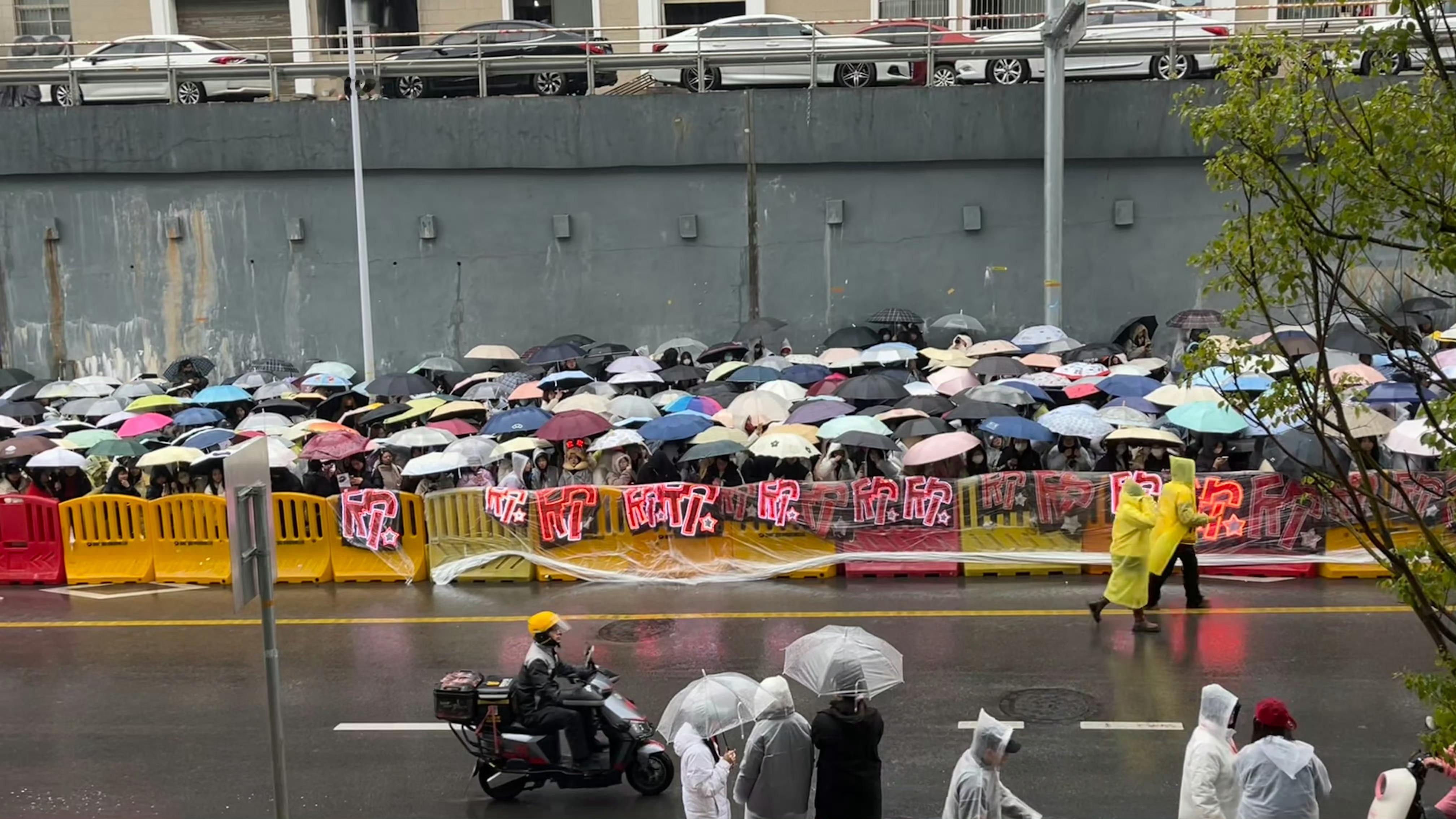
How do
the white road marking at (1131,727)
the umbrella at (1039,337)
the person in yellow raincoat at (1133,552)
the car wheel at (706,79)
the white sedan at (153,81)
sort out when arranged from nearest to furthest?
the white road marking at (1131,727) → the person in yellow raincoat at (1133,552) → the umbrella at (1039,337) → the car wheel at (706,79) → the white sedan at (153,81)

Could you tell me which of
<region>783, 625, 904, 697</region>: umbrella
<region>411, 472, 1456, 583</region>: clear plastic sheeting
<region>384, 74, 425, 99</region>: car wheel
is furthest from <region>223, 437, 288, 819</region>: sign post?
<region>384, 74, 425, 99</region>: car wheel

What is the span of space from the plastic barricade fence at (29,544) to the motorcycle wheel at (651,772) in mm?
9242

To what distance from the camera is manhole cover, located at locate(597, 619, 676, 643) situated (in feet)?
39.9

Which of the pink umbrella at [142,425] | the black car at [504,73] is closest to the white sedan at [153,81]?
the black car at [504,73]

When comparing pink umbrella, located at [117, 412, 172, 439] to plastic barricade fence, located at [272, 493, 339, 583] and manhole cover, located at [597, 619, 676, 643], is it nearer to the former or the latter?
plastic barricade fence, located at [272, 493, 339, 583]

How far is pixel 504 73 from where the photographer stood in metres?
24.8

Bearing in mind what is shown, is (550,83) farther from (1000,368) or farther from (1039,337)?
(1000,368)

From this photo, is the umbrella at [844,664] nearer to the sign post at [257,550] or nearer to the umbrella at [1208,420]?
the sign post at [257,550]

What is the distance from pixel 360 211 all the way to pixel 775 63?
767 centimetres

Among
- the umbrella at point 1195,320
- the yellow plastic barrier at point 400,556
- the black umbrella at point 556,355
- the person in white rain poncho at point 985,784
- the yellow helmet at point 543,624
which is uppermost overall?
the umbrella at point 1195,320

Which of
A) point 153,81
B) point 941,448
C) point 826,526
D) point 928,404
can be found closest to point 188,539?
point 826,526

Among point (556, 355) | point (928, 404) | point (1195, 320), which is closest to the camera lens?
point (928, 404)

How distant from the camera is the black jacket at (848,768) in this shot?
7246mm

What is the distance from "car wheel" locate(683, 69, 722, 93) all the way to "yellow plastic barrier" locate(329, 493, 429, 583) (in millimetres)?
12510
